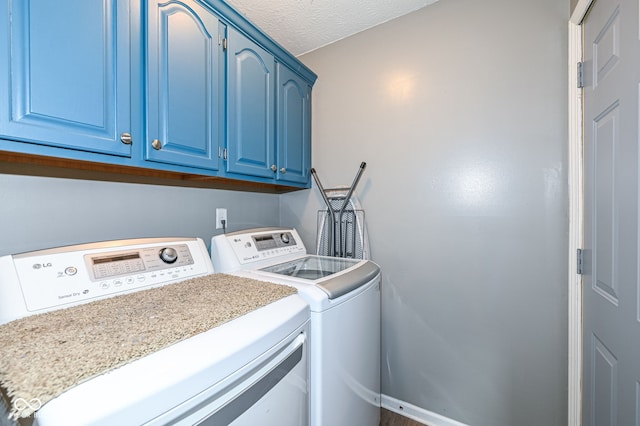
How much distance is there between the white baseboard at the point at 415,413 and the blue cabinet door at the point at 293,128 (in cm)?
168

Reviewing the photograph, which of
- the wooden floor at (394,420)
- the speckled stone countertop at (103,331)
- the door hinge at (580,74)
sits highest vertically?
the door hinge at (580,74)

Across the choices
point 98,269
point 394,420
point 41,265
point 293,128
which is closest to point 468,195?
point 293,128

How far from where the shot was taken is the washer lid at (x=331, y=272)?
3.55 ft

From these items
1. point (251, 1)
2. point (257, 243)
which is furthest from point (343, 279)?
point (251, 1)

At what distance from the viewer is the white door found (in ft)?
2.68

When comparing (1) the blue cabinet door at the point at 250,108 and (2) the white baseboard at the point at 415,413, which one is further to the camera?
(2) the white baseboard at the point at 415,413

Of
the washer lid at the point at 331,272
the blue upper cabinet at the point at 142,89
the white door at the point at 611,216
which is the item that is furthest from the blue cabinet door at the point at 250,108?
the white door at the point at 611,216

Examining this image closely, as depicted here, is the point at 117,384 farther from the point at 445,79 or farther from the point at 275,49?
the point at 445,79

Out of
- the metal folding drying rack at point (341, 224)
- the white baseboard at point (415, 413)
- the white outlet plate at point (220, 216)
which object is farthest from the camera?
the metal folding drying rack at point (341, 224)

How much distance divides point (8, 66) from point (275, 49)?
4.22ft

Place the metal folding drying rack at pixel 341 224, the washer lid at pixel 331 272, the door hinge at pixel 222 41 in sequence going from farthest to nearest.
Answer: the metal folding drying rack at pixel 341 224
the door hinge at pixel 222 41
the washer lid at pixel 331 272

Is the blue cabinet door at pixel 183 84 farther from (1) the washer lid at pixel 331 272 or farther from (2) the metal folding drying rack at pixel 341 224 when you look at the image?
(2) the metal folding drying rack at pixel 341 224

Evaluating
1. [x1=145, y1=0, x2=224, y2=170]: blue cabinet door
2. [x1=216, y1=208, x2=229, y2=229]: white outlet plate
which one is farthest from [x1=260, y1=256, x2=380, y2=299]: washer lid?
[x1=145, y1=0, x2=224, y2=170]: blue cabinet door

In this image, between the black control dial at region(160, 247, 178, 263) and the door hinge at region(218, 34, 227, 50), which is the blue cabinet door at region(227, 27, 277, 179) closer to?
the door hinge at region(218, 34, 227, 50)
